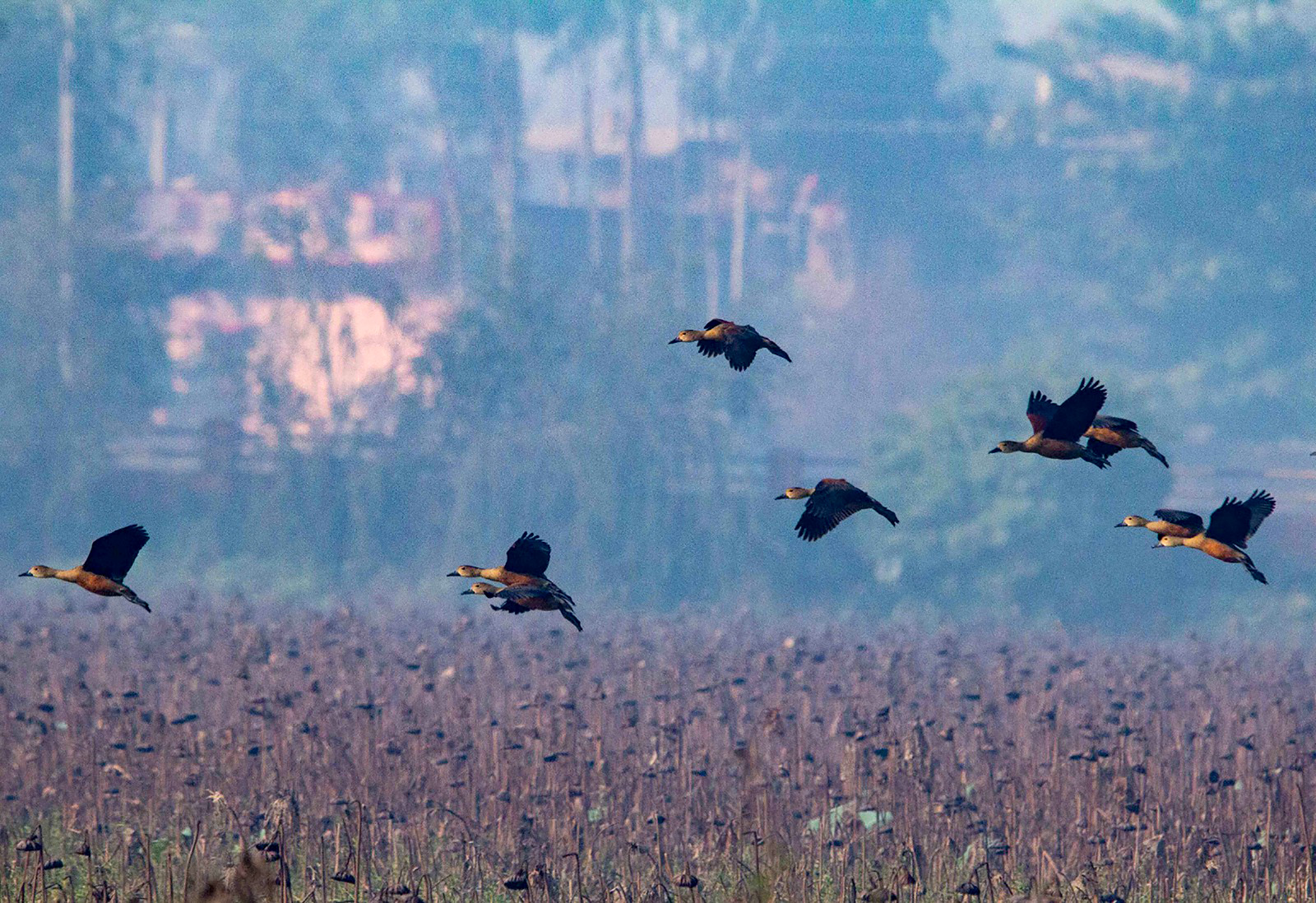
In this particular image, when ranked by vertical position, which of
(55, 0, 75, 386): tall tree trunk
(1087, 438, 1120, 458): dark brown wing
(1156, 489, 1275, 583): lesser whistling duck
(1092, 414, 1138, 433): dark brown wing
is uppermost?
(55, 0, 75, 386): tall tree trunk

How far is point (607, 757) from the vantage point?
9.58 m

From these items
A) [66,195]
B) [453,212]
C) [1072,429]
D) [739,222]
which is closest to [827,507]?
[1072,429]

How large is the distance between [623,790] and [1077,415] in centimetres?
465

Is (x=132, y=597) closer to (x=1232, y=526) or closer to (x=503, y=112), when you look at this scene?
(x=1232, y=526)

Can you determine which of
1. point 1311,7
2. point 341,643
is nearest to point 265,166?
point 1311,7

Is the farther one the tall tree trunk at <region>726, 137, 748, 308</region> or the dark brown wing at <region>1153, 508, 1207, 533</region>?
the tall tree trunk at <region>726, 137, 748, 308</region>

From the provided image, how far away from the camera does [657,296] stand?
105 feet

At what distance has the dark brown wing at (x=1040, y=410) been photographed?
18.4 feet

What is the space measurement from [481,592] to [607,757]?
4817 millimetres

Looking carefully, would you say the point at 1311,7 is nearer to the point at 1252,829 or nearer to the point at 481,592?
the point at 1252,829

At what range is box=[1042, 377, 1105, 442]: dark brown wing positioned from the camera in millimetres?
5125

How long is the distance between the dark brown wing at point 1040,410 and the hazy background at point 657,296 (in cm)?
2140

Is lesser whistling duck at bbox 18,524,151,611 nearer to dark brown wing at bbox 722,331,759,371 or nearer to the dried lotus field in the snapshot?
the dried lotus field

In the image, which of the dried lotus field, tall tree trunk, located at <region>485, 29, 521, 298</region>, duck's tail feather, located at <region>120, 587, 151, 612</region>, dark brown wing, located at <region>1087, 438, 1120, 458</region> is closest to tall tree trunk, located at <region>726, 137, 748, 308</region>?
tall tree trunk, located at <region>485, 29, 521, 298</region>
